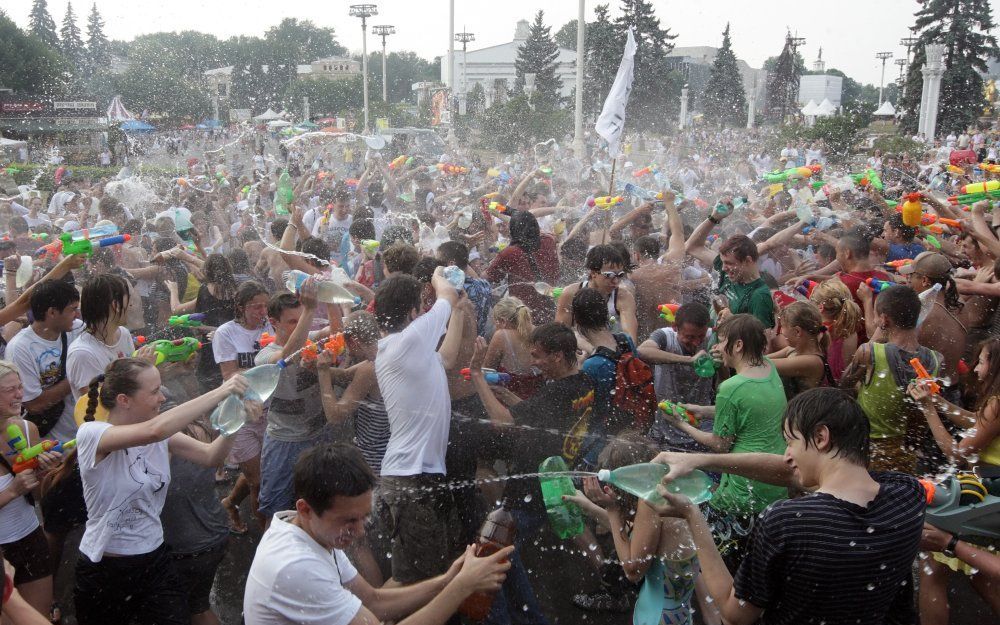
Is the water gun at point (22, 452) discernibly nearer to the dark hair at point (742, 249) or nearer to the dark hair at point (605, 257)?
the dark hair at point (605, 257)

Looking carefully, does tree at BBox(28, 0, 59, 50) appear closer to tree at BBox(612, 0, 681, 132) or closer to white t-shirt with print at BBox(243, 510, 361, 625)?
tree at BBox(612, 0, 681, 132)

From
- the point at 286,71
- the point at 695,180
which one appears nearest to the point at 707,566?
the point at 695,180

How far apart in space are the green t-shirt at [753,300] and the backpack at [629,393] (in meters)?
1.18

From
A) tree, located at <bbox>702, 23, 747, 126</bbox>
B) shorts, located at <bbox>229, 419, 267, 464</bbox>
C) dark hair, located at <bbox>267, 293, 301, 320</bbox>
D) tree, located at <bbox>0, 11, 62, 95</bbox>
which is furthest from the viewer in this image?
tree, located at <bbox>702, 23, 747, 126</bbox>

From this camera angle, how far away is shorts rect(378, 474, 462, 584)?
3.51m

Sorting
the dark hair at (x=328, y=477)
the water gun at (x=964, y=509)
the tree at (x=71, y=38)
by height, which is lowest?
the water gun at (x=964, y=509)

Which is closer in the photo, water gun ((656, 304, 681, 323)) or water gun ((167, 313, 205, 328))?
water gun ((167, 313, 205, 328))

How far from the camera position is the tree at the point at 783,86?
4525 cm

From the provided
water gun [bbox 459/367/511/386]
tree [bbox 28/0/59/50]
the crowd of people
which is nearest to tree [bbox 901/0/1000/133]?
the crowd of people

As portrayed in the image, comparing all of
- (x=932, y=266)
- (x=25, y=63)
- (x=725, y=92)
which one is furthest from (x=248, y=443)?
(x=25, y=63)

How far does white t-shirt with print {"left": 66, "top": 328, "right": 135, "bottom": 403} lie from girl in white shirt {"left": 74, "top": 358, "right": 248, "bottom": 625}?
0.85m

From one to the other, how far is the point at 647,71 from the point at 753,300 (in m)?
36.8

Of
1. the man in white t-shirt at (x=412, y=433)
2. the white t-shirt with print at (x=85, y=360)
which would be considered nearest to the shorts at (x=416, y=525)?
the man in white t-shirt at (x=412, y=433)

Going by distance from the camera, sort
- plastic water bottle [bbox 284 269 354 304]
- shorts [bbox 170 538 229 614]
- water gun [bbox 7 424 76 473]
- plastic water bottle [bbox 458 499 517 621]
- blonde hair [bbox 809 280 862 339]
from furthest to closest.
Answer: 1. blonde hair [bbox 809 280 862 339]
2. plastic water bottle [bbox 284 269 354 304]
3. shorts [bbox 170 538 229 614]
4. water gun [bbox 7 424 76 473]
5. plastic water bottle [bbox 458 499 517 621]
